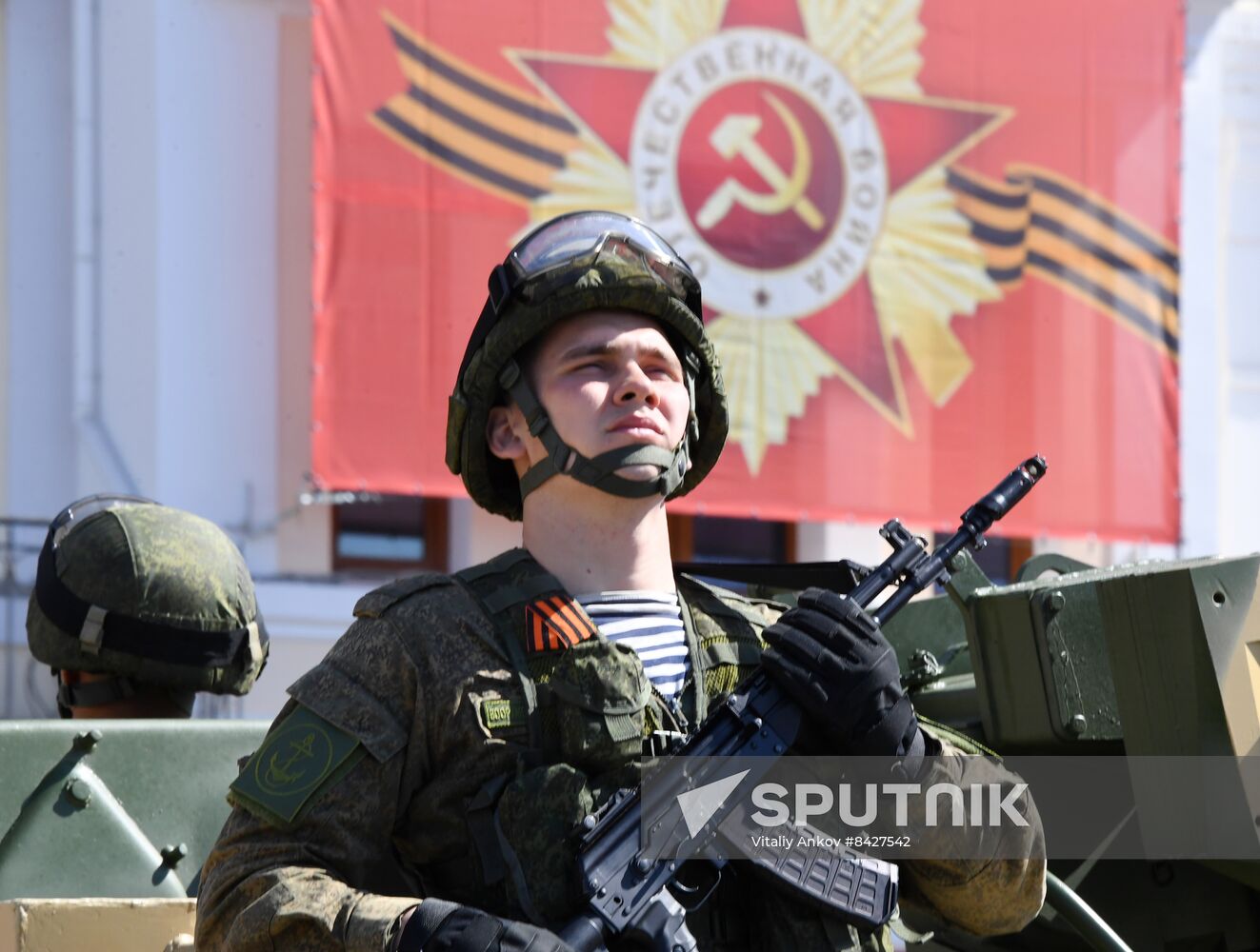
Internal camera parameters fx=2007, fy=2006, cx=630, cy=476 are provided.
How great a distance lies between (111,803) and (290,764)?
1286 millimetres

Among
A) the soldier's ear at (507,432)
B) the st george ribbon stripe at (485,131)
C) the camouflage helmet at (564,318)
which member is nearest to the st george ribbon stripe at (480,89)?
the st george ribbon stripe at (485,131)

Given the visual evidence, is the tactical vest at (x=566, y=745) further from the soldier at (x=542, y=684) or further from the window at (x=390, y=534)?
the window at (x=390, y=534)

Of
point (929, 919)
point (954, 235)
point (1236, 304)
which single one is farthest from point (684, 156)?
point (929, 919)

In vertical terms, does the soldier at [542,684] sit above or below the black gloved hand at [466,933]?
above

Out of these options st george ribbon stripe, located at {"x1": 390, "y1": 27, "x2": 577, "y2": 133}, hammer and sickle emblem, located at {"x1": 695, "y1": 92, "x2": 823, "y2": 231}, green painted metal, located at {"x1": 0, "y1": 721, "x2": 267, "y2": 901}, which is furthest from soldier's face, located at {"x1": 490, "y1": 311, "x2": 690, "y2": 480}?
hammer and sickle emblem, located at {"x1": 695, "y1": 92, "x2": 823, "y2": 231}

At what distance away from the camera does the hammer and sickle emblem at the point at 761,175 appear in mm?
10164

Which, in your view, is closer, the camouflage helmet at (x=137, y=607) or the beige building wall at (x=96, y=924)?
the beige building wall at (x=96, y=924)

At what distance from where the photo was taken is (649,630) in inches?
112

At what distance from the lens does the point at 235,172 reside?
10.1 meters

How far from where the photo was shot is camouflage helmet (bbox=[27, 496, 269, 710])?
392 centimetres

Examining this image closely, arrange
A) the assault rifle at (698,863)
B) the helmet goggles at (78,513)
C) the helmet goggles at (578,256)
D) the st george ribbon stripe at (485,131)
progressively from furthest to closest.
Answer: the st george ribbon stripe at (485,131) → the helmet goggles at (78,513) → the helmet goggles at (578,256) → the assault rifle at (698,863)

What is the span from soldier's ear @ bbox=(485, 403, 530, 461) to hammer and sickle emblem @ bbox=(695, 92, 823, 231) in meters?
7.24

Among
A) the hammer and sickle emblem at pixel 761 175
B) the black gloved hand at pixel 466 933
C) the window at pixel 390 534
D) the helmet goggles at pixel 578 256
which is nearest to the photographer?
the black gloved hand at pixel 466 933

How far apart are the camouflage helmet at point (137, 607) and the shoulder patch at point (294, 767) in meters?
1.37
